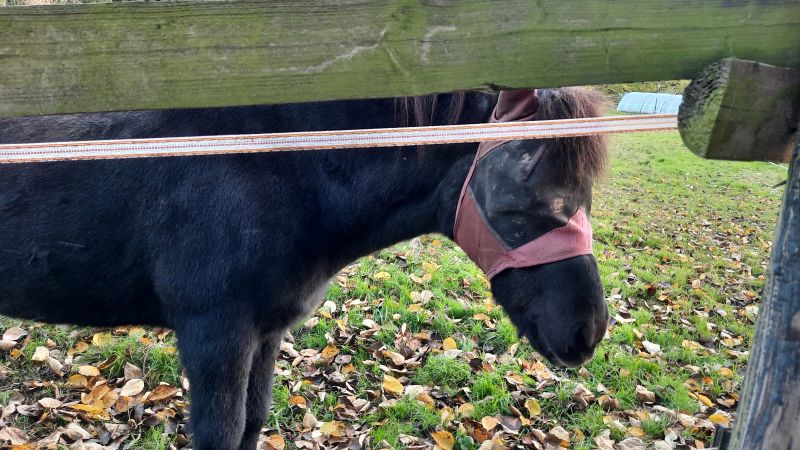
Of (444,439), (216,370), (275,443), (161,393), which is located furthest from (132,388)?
(444,439)

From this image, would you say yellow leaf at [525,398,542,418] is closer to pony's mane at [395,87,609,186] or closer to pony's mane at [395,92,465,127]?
pony's mane at [395,87,609,186]

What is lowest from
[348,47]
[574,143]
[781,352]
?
[781,352]

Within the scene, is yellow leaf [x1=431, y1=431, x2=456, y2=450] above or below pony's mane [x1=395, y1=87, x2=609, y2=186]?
below

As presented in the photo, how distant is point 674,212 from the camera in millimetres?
8422

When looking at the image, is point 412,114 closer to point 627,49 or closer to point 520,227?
point 520,227

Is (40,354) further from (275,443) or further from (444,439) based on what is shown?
(444,439)

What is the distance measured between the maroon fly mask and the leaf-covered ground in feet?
5.28

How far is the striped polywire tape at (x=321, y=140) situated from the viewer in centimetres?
134

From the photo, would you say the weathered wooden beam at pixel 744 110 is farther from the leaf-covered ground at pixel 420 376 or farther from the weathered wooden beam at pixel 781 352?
the leaf-covered ground at pixel 420 376

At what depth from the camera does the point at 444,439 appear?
321 centimetres

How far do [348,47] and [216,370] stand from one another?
1609mm

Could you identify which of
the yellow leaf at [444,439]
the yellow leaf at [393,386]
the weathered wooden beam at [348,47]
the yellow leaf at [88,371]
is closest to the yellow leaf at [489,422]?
the yellow leaf at [444,439]

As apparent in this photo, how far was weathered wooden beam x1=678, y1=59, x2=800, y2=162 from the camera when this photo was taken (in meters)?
1.15

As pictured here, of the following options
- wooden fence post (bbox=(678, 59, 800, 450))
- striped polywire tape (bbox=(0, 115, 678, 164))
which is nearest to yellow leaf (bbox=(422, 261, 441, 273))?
striped polywire tape (bbox=(0, 115, 678, 164))
